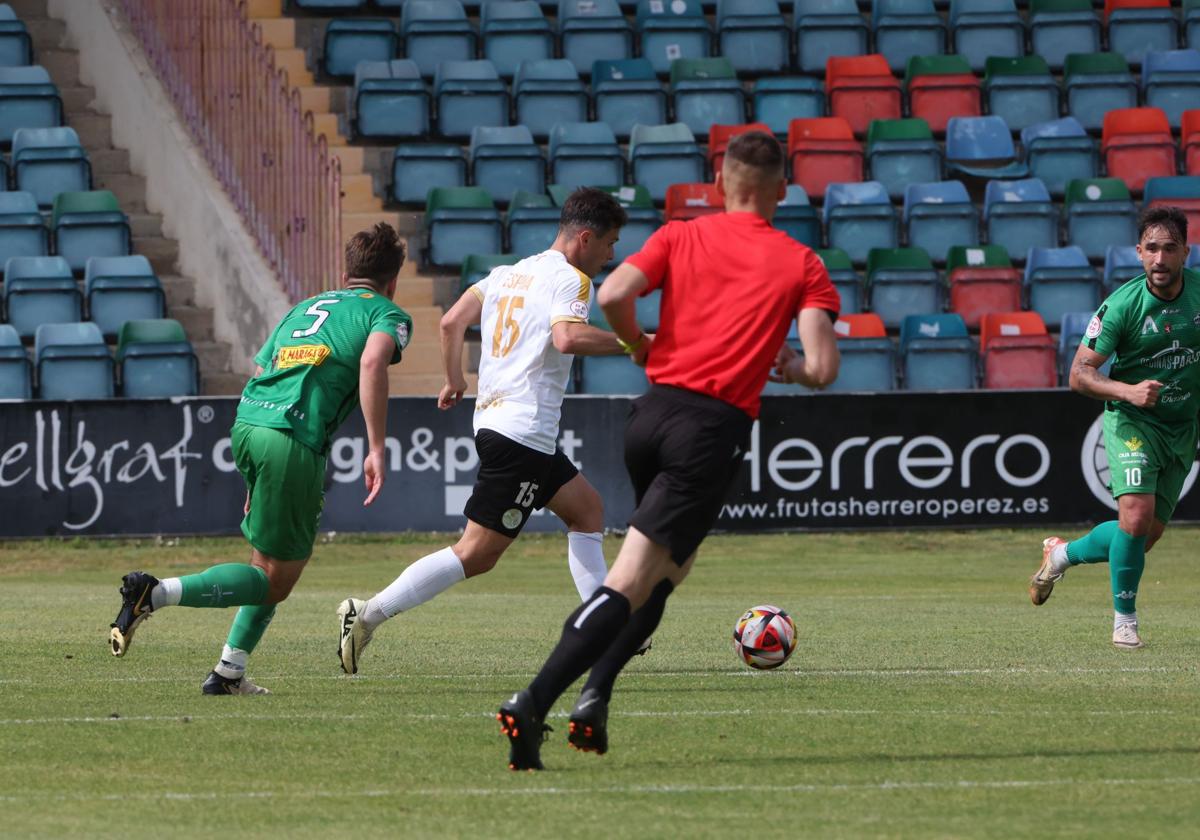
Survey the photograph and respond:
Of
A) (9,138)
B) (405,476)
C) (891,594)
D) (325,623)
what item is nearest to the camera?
(325,623)

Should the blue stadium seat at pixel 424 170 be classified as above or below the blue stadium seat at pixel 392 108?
below

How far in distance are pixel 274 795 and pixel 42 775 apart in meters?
0.91

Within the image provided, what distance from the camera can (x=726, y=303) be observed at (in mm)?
6230

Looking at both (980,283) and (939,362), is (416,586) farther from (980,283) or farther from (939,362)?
(980,283)

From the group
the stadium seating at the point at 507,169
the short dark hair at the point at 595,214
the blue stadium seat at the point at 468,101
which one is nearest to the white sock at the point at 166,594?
the short dark hair at the point at 595,214

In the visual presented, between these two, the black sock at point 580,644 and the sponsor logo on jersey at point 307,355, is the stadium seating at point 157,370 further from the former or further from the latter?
the black sock at point 580,644

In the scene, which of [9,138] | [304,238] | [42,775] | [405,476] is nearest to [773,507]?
[405,476]

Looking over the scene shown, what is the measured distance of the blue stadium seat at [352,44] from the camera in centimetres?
2444

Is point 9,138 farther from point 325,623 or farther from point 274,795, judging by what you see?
point 274,795

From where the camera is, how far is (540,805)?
550cm

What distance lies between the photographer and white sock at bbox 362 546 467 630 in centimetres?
843

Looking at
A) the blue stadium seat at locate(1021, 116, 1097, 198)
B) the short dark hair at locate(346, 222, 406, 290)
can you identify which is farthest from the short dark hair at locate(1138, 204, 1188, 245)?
the blue stadium seat at locate(1021, 116, 1097, 198)

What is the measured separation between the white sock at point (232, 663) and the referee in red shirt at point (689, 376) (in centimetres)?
242

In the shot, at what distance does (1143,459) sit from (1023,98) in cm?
1516
